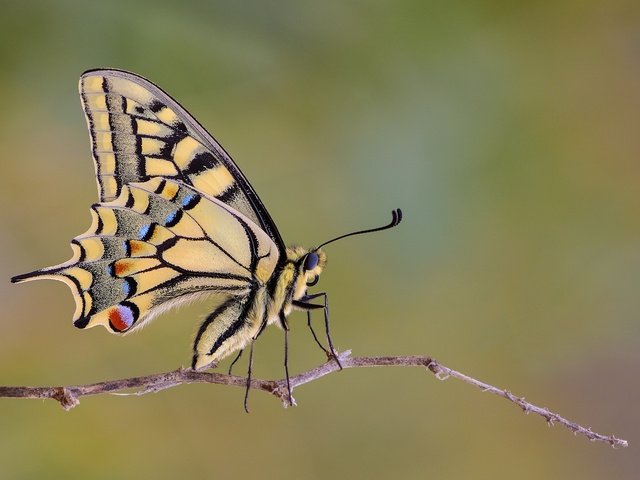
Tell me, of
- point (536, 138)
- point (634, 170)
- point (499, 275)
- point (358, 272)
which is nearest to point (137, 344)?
point (358, 272)

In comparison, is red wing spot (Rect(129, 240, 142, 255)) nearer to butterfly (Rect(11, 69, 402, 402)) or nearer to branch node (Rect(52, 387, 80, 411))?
butterfly (Rect(11, 69, 402, 402))

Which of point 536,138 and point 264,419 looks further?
point 536,138

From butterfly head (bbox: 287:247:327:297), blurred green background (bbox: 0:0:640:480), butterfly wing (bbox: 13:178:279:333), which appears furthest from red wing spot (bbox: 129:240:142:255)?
blurred green background (bbox: 0:0:640:480)

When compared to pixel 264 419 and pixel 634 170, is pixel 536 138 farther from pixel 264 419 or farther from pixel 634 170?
pixel 264 419

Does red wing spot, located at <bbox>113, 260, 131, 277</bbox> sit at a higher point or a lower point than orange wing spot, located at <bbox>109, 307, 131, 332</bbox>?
higher

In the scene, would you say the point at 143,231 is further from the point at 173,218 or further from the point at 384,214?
the point at 384,214

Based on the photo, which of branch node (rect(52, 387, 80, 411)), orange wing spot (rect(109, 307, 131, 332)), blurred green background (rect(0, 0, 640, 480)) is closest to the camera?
branch node (rect(52, 387, 80, 411))

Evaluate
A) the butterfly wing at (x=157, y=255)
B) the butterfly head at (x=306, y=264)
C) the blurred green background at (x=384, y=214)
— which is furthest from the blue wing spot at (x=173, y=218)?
the blurred green background at (x=384, y=214)
